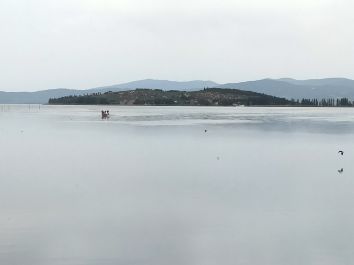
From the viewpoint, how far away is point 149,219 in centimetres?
1547

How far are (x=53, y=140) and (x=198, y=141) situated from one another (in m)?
12.0

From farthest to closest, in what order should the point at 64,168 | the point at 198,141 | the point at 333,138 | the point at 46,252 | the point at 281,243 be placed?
the point at 333,138, the point at 198,141, the point at 64,168, the point at 281,243, the point at 46,252

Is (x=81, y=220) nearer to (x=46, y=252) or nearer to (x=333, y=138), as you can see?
(x=46, y=252)

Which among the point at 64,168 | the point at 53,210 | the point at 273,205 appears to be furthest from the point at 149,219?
the point at 64,168

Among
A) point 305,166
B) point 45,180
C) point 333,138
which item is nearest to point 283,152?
point 305,166

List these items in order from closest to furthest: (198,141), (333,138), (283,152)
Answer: (283,152), (198,141), (333,138)

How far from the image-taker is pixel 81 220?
50.1ft

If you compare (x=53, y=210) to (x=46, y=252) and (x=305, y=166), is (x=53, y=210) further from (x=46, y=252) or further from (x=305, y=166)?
(x=305, y=166)

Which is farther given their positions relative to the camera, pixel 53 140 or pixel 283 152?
pixel 53 140

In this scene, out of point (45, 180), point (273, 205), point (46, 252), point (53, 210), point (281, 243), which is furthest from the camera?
point (45, 180)

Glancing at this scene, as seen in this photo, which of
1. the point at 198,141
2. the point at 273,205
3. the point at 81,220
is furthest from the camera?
the point at 198,141

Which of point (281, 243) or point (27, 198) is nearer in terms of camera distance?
point (281, 243)

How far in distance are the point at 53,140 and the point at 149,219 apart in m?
30.4

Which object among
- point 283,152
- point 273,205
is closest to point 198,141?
point 283,152
